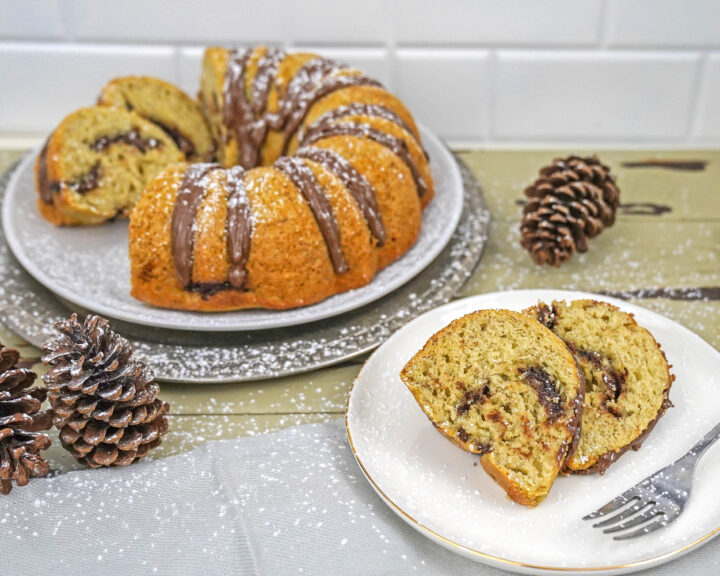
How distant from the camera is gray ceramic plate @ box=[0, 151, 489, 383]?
1413 mm

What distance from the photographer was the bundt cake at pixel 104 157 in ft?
5.74

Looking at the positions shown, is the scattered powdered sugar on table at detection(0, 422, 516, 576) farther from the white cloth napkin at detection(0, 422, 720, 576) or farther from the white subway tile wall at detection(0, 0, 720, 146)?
the white subway tile wall at detection(0, 0, 720, 146)

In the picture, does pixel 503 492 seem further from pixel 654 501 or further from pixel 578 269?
pixel 578 269

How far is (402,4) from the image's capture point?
199 centimetres

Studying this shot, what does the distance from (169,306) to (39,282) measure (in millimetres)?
346

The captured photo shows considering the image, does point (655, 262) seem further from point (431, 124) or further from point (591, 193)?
point (431, 124)

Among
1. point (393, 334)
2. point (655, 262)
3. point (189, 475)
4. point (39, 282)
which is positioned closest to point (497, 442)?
point (393, 334)

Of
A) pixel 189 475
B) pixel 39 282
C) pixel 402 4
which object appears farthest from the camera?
pixel 402 4

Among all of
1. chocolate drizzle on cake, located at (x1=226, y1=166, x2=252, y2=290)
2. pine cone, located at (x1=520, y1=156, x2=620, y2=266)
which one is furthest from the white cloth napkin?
pine cone, located at (x1=520, y1=156, x2=620, y2=266)

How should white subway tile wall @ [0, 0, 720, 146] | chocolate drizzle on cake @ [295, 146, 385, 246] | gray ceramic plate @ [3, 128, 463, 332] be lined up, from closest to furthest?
gray ceramic plate @ [3, 128, 463, 332] < chocolate drizzle on cake @ [295, 146, 385, 246] < white subway tile wall @ [0, 0, 720, 146]

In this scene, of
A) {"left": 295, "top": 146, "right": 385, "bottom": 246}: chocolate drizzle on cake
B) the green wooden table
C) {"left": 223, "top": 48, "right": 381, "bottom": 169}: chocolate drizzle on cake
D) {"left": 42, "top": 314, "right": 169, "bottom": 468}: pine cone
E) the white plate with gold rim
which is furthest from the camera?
{"left": 223, "top": 48, "right": 381, "bottom": 169}: chocolate drizzle on cake

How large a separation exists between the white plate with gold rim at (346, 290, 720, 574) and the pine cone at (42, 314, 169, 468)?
1.09 ft

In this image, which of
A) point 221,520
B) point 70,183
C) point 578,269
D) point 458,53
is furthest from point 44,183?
point 578,269

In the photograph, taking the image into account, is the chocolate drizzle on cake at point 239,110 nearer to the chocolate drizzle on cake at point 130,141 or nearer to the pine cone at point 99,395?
the chocolate drizzle on cake at point 130,141
